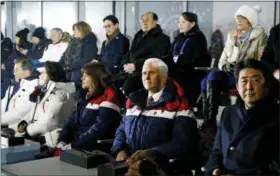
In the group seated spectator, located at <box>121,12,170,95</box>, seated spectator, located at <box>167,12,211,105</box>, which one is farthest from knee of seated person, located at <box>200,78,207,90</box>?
seated spectator, located at <box>121,12,170,95</box>

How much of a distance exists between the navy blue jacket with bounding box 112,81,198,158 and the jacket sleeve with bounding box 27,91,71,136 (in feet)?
3.48

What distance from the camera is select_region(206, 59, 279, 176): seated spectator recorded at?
1.96 m

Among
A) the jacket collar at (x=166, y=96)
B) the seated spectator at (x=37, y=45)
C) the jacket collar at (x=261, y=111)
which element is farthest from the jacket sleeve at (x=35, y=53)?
the jacket collar at (x=261, y=111)

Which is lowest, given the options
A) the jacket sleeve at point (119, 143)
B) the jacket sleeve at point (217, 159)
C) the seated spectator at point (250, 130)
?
the jacket sleeve at point (119, 143)

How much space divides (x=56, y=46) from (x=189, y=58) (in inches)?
85.6

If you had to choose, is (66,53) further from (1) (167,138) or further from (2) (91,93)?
(1) (167,138)

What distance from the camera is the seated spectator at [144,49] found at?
3.80 m

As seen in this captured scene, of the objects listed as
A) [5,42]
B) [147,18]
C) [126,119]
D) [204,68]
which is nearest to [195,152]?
[126,119]

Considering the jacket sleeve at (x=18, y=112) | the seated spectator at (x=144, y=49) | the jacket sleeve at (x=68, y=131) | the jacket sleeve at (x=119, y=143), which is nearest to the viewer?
the jacket sleeve at (x=119, y=143)

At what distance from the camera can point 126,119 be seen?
2783 mm

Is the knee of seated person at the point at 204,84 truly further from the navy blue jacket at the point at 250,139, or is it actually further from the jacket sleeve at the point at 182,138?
the navy blue jacket at the point at 250,139

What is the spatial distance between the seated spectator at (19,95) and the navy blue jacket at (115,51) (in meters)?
0.75

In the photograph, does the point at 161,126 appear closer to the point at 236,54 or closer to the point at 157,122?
the point at 157,122

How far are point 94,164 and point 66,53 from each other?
297 cm
